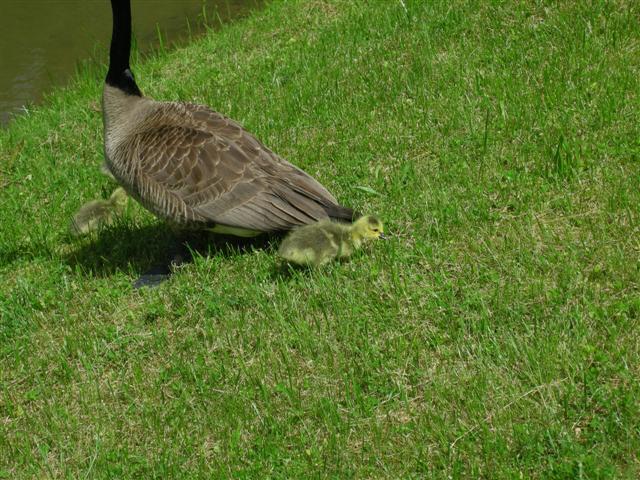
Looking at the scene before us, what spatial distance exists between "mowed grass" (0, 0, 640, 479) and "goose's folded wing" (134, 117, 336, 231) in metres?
0.37

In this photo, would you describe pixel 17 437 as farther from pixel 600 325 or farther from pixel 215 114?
pixel 600 325

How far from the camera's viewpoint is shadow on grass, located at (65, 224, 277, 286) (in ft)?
21.8

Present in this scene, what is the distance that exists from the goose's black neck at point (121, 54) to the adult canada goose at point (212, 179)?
53cm

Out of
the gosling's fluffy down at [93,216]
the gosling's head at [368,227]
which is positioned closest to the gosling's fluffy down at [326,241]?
the gosling's head at [368,227]

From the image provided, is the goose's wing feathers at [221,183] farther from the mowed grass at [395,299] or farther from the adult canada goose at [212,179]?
the mowed grass at [395,299]

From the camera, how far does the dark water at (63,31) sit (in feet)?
44.2

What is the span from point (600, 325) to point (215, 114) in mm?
3661

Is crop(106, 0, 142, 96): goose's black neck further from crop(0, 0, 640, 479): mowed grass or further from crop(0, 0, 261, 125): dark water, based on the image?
crop(0, 0, 261, 125): dark water

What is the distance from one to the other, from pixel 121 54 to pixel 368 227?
2.93 metres

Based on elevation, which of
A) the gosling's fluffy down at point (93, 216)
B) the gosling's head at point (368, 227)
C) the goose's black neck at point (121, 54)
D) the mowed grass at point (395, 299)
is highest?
the goose's black neck at point (121, 54)

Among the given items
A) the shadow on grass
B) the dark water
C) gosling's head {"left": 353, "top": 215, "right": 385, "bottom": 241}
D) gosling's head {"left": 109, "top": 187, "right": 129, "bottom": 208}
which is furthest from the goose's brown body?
the dark water

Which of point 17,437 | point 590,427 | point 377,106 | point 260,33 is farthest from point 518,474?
point 260,33

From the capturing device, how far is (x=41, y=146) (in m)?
9.66

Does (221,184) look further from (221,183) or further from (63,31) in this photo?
(63,31)
